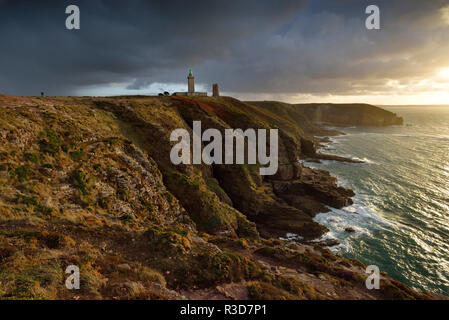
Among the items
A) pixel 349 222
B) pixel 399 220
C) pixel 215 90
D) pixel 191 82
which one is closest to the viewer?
pixel 349 222

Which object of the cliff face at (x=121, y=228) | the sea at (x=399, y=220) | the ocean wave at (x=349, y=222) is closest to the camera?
the cliff face at (x=121, y=228)

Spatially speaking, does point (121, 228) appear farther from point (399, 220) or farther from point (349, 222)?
point (399, 220)

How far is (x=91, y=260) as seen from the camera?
1188 cm

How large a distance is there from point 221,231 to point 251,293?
1653 cm

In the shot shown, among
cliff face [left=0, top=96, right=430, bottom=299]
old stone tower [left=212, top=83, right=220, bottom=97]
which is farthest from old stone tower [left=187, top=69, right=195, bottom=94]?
cliff face [left=0, top=96, right=430, bottom=299]

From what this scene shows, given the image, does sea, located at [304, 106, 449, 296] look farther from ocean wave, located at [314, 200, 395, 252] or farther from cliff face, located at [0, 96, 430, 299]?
cliff face, located at [0, 96, 430, 299]

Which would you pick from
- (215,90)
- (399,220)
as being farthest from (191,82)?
(399,220)

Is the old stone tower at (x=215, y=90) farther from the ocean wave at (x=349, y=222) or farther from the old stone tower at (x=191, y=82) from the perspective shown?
the ocean wave at (x=349, y=222)

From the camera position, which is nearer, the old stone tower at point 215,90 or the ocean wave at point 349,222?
the ocean wave at point 349,222

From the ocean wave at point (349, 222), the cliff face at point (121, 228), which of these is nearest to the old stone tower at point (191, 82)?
the cliff face at point (121, 228)

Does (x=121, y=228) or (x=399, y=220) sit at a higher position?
(x=121, y=228)

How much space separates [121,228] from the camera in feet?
52.1

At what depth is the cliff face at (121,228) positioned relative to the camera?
1116 cm

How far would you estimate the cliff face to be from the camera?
439 inches
